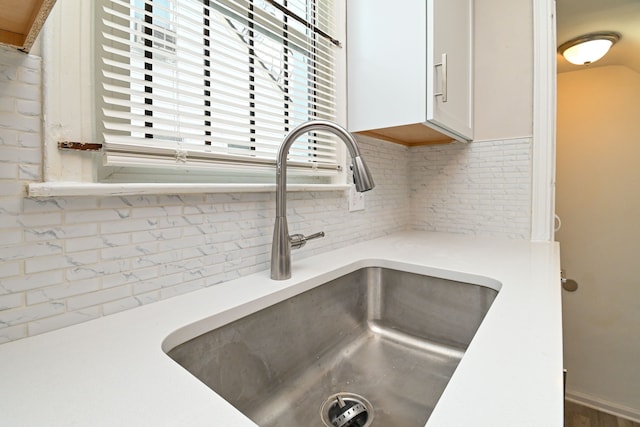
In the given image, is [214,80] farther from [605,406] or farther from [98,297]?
[605,406]

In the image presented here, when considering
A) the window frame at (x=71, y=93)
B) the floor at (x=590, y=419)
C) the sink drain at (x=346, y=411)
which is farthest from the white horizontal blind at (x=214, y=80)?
the floor at (x=590, y=419)

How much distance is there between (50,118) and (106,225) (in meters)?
0.21

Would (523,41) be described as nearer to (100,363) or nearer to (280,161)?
(280,161)

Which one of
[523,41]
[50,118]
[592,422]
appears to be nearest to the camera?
[50,118]

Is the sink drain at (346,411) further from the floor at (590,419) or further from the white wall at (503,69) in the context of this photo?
the floor at (590,419)

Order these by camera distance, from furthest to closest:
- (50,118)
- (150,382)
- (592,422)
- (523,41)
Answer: (592,422) < (523,41) < (50,118) < (150,382)

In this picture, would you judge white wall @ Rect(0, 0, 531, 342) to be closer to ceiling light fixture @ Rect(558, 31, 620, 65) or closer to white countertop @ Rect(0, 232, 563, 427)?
white countertop @ Rect(0, 232, 563, 427)

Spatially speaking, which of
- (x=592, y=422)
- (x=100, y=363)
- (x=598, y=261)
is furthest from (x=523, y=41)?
(x=592, y=422)

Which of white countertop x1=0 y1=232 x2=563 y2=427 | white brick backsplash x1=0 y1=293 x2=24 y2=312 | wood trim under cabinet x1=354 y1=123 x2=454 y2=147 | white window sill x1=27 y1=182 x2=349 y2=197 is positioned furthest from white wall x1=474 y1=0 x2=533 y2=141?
white brick backsplash x1=0 y1=293 x2=24 y2=312

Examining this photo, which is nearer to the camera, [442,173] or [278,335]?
[278,335]

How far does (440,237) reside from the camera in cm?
153

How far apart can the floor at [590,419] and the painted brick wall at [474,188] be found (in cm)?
136

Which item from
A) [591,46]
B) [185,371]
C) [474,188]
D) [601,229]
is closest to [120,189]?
[185,371]

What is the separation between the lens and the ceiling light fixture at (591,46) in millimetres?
1736
